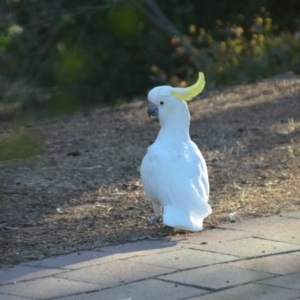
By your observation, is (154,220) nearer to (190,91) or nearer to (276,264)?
(190,91)

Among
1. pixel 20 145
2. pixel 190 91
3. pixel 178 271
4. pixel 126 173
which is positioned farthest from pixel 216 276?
pixel 126 173

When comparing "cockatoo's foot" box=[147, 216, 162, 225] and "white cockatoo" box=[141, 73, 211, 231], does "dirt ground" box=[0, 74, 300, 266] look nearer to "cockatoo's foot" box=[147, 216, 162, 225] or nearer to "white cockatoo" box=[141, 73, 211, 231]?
"cockatoo's foot" box=[147, 216, 162, 225]

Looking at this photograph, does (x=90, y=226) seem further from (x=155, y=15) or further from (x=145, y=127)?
(x=145, y=127)

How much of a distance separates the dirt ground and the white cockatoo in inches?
11.8

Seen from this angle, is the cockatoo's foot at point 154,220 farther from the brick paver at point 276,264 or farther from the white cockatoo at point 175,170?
the brick paver at point 276,264

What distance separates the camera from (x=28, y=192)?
19.6 feet

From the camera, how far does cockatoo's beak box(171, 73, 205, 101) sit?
194 inches

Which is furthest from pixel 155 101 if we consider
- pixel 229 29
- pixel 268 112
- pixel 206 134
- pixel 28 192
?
pixel 229 29

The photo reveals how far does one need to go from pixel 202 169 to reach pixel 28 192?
5.73 feet

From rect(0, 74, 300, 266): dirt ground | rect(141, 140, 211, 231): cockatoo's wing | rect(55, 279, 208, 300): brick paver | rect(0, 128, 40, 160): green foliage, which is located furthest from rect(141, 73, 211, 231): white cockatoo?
rect(0, 128, 40, 160): green foliage

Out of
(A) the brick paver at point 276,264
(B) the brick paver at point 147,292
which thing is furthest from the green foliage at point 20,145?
(A) the brick paver at point 276,264

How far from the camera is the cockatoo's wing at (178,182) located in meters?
4.58

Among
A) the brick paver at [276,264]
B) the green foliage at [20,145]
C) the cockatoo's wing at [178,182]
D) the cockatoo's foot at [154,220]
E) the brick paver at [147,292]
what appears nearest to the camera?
the green foliage at [20,145]

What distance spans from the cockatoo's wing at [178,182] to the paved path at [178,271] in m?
0.17
